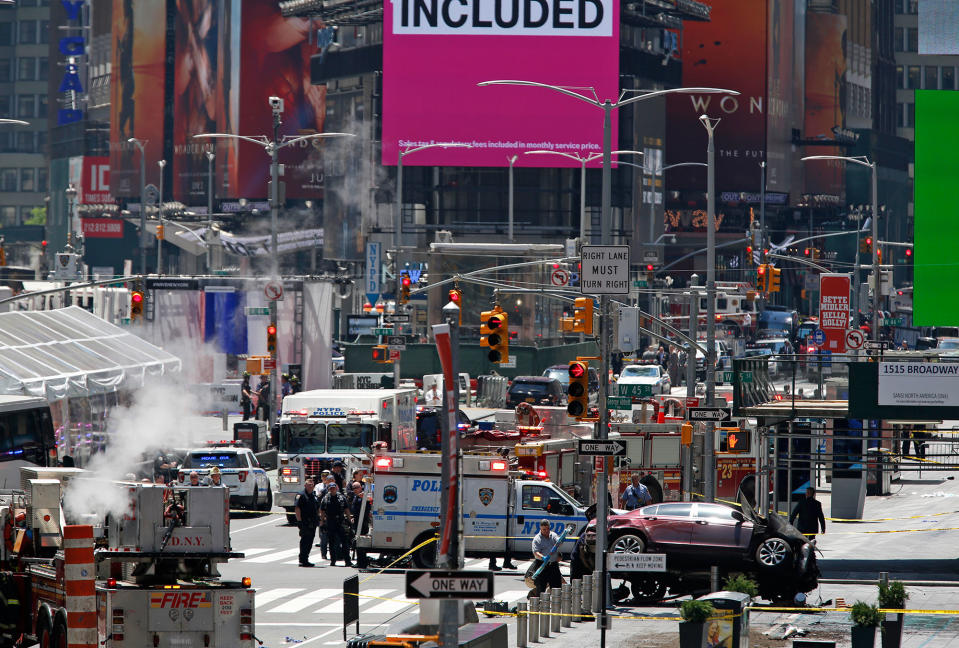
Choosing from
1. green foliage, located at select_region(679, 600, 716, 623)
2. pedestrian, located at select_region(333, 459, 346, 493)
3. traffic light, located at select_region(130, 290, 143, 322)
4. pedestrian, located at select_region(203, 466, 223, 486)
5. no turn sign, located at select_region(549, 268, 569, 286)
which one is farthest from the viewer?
no turn sign, located at select_region(549, 268, 569, 286)

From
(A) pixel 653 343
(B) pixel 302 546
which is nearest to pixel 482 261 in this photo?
(A) pixel 653 343

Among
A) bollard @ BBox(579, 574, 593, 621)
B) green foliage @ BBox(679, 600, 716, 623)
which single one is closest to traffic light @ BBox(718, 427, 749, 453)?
bollard @ BBox(579, 574, 593, 621)

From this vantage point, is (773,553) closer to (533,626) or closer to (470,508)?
(533,626)

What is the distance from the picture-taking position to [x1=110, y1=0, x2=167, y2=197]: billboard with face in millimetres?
135250

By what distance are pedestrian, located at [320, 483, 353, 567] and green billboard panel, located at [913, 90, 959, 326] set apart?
14855 mm

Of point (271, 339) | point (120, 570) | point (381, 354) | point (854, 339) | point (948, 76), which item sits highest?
point (948, 76)

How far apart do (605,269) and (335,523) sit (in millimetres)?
9422

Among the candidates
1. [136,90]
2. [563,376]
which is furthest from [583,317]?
[136,90]

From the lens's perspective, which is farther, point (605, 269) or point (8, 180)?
point (8, 180)

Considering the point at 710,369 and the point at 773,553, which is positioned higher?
the point at 710,369

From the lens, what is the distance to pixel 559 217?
114375 mm

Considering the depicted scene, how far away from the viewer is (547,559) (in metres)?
25.2

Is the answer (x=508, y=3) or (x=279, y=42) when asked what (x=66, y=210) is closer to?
(x=279, y=42)

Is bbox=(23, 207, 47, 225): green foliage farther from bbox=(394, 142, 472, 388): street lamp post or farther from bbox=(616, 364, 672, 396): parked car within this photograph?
bbox=(616, 364, 672, 396): parked car
